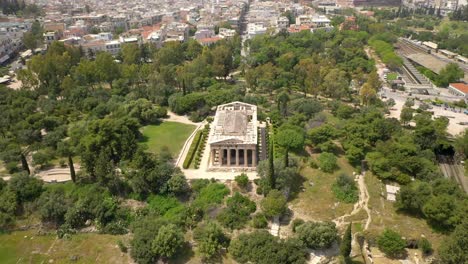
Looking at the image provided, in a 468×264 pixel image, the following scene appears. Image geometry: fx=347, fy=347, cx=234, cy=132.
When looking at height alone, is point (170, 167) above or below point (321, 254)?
above

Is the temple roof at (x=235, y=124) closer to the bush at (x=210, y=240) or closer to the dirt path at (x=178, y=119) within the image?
the dirt path at (x=178, y=119)

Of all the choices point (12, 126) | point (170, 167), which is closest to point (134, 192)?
point (170, 167)

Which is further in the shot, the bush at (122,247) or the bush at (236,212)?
the bush at (236,212)

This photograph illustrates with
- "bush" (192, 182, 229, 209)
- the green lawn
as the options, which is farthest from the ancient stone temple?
the green lawn

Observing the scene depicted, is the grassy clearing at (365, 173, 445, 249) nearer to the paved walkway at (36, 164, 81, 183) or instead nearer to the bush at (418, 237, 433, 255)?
the bush at (418, 237, 433, 255)

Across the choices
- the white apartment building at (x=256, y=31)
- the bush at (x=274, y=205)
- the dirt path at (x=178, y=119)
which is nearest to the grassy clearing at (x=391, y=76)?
the dirt path at (x=178, y=119)

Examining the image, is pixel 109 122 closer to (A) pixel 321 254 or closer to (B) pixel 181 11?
(A) pixel 321 254

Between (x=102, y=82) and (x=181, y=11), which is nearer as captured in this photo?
(x=102, y=82)
